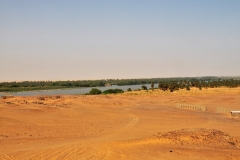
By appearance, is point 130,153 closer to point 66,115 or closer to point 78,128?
point 78,128

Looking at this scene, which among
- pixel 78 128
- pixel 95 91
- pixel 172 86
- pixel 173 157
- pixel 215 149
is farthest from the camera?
pixel 172 86

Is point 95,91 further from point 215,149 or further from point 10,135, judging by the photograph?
point 215,149

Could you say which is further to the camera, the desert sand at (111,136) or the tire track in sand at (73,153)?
the desert sand at (111,136)

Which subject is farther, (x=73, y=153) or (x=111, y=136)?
(x=111, y=136)

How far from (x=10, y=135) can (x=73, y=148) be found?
7144mm

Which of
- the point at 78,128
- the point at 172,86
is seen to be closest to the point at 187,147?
the point at 78,128

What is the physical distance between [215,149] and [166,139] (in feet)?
9.46

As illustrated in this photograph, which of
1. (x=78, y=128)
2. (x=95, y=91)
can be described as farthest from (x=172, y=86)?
(x=78, y=128)

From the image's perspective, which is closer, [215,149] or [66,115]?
[215,149]

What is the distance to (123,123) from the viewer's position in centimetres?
2802

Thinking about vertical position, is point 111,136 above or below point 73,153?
below

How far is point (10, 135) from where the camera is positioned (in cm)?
2083

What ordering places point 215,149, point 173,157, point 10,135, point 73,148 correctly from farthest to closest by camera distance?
point 10,135 → point 73,148 → point 215,149 → point 173,157

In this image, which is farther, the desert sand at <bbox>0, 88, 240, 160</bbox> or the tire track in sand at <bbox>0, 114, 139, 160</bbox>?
the desert sand at <bbox>0, 88, 240, 160</bbox>
